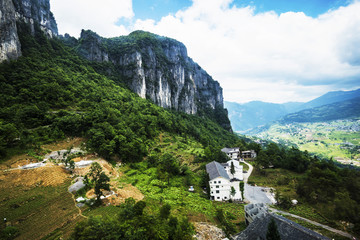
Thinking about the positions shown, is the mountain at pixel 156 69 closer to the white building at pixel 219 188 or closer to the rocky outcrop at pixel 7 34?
the rocky outcrop at pixel 7 34

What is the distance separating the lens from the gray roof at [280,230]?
15.6 metres

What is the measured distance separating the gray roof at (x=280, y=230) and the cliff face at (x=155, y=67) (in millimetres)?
93442

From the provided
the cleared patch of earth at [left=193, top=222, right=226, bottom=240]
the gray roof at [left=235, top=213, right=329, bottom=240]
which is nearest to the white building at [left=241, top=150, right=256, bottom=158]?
the gray roof at [left=235, top=213, right=329, bottom=240]

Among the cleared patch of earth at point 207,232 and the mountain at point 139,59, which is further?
the mountain at point 139,59

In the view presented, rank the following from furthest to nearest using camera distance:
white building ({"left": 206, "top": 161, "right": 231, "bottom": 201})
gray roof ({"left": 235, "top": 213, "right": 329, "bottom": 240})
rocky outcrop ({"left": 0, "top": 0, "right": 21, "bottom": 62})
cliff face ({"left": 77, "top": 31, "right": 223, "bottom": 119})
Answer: cliff face ({"left": 77, "top": 31, "right": 223, "bottom": 119})
rocky outcrop ({"left": 0, "top": 0, "right": 21, "bottom": 62})
white building ({"left": 206, "top": 161, "right": 231, "bottom": 201})
gray roof ({"left": 235, "top": 213, "right": 329, "bottom": 240})

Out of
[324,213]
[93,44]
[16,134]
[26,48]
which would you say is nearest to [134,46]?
[93,44]

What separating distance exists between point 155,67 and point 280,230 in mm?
120898

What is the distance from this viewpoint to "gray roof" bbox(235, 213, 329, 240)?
15.6m

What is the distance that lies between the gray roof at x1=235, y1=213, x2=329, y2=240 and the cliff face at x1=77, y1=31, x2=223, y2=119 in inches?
3679

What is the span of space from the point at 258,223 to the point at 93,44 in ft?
372

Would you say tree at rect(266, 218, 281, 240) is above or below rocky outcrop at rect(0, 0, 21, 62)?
below

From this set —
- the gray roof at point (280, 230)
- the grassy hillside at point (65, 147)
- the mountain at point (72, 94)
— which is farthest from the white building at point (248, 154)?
the gray roof at point (280, 230)

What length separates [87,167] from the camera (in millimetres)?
28359

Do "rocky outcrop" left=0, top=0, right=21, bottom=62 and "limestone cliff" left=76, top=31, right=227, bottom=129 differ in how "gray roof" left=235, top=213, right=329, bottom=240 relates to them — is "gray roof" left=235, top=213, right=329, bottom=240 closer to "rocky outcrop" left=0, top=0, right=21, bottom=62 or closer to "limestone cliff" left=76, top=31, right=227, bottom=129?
"rocky outcrop" left=0, top=0, right=21, bottom=62
